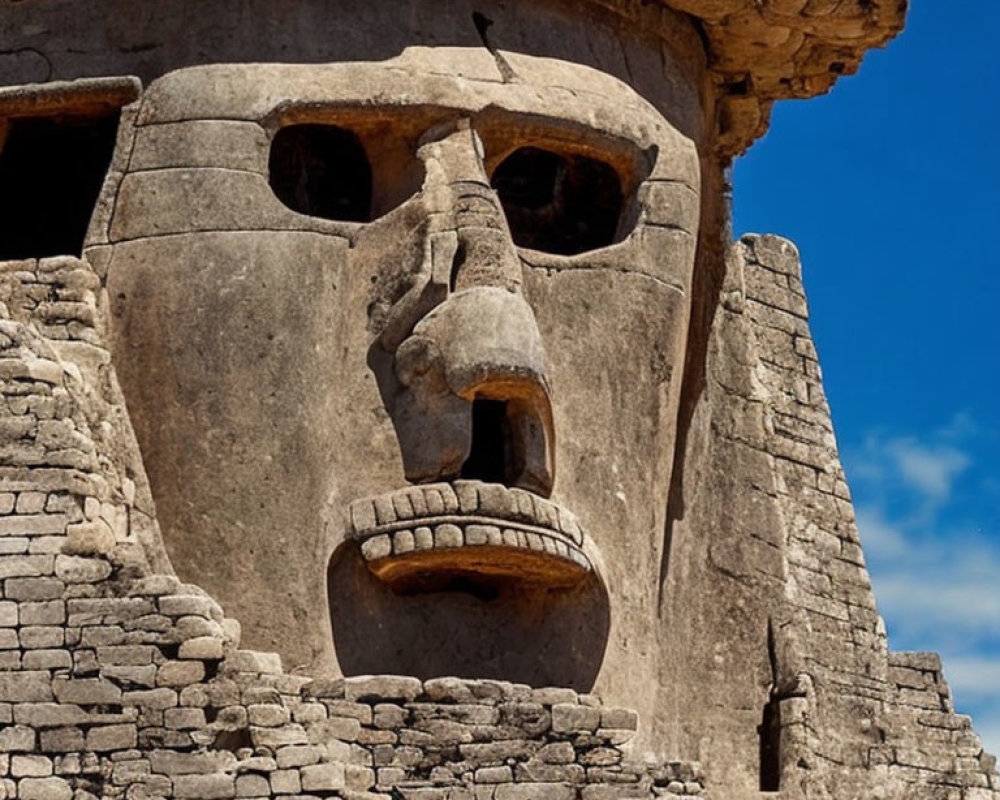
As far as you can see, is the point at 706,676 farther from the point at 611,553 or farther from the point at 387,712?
the point at 387,712

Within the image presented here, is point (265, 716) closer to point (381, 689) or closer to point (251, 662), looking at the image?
point (251, 662)

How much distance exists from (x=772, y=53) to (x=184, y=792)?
19.4ft

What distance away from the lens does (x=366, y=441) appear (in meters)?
18.1

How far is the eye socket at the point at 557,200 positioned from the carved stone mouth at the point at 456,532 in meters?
2.05

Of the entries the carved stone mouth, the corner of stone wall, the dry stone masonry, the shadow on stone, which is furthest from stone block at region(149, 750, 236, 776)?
the corner of stone wall

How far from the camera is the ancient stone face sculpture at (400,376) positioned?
58.7 feet

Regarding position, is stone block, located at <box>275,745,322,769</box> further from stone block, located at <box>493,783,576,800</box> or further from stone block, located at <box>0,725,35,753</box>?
stone block, located at <box>0,725,35,753</box>

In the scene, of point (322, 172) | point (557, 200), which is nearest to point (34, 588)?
point (322, 172)

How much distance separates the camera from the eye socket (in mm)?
19562

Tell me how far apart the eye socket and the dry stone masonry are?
0.07 feet

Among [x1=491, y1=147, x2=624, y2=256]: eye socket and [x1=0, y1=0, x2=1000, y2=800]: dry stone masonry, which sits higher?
[x1=491, y1=147, x2=624, y2=256]: eye socket

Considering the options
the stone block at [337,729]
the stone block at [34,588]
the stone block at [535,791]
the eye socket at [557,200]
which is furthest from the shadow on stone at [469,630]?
the eye socket at [557,200]

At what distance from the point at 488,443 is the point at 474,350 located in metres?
0.79

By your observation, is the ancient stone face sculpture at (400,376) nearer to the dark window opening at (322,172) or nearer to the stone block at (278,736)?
the dark window opening at (322,172)
